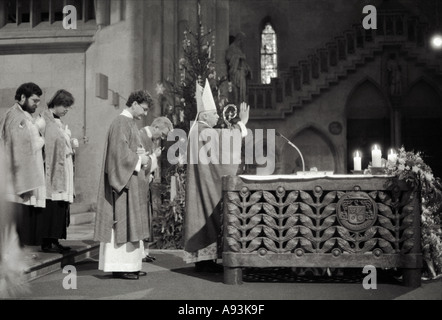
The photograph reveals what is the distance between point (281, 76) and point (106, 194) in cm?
1363

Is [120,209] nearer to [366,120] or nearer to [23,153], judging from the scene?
[23,153]

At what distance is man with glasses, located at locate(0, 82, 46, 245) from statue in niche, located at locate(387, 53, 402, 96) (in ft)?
47.7

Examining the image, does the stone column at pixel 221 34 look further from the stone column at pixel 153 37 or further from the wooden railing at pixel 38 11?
the wooden railing at pixel 38 11

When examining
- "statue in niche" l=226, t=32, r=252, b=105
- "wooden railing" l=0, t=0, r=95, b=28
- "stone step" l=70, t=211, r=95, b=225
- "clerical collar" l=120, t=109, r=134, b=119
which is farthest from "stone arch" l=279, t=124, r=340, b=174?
"clerical collar" l=120, t=109, r=134, b=119

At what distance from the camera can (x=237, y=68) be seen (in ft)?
46.5

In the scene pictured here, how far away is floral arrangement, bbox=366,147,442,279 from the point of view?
4.30 metres

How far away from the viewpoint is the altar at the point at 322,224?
4285 millimetres

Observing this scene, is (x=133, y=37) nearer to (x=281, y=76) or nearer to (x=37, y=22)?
(x=37, y=22)

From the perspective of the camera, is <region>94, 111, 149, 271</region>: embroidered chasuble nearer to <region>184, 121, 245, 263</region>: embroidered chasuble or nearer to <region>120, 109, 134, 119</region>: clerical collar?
<region>120, 109, 134, 119</region>: clerical collar

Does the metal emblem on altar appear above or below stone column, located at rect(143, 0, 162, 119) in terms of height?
below

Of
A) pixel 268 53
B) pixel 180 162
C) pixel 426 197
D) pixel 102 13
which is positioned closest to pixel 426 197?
pixel 426 197

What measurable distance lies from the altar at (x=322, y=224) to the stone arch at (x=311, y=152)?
13.6 metres

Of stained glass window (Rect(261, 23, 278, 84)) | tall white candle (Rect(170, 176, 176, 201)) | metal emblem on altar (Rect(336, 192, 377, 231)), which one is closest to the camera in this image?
metal emblem on altar (Rect(336, 192, 377, 231))

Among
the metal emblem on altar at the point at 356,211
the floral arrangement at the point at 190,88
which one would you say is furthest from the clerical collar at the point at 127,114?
the floral arrangement at the point at 190,88
